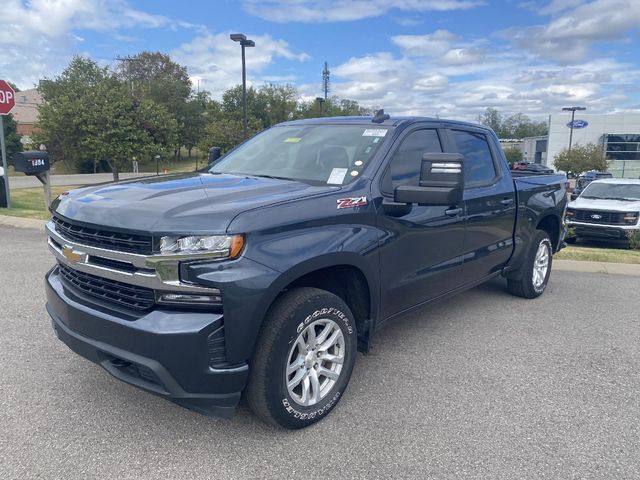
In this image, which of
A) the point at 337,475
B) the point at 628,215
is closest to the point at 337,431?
the point at 337,475

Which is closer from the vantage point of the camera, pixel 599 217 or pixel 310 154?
pixel 310 154

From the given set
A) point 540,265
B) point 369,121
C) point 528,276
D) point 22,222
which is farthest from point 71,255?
point 22,222

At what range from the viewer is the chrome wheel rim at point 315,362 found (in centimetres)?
292

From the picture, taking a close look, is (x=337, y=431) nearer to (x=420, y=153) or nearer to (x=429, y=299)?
(x=429, y=299)

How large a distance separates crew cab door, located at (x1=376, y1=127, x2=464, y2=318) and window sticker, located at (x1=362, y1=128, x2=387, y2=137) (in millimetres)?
136

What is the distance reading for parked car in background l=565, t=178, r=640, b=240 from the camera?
498 inches

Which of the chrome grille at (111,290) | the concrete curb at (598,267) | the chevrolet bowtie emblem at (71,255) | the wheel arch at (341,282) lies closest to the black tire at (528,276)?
the concrete curb at (598,267)

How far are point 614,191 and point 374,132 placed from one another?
13.0 meters

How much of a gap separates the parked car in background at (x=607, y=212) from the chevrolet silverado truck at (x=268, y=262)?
34.1 ft

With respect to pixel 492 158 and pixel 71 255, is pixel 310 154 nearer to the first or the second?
pixel 71 255

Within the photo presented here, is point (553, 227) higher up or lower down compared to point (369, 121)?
lower down

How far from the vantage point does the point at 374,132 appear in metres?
3.77

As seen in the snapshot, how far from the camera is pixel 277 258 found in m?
2.65

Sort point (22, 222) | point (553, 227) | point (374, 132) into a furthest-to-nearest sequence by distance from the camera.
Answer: point (22, 222), point (553, 227), point (374, 132)
